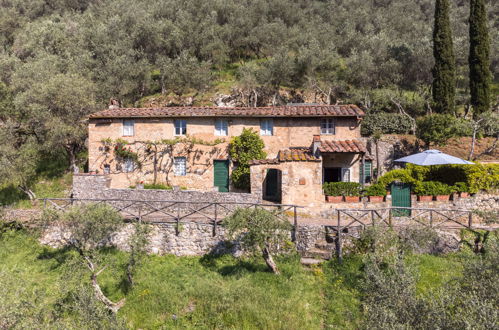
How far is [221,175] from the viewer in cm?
1912

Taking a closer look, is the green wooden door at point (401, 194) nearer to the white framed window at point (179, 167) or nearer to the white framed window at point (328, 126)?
the white framed window at point (328, 126)

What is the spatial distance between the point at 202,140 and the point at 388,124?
14768 mm

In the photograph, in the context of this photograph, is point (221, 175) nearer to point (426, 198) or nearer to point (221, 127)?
point (221, 127)

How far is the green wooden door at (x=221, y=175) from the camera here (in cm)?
1905

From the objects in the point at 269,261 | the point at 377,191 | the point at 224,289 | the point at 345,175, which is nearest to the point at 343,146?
the point at 345,175

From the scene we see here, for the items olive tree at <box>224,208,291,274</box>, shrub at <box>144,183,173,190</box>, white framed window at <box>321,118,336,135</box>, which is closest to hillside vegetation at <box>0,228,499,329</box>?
olive tree at <box>224,208,291,274</box>

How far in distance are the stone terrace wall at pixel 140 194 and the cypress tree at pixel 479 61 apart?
71.1 feet

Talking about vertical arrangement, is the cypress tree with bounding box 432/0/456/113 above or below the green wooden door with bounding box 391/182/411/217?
above

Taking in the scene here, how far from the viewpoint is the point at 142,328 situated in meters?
9.37

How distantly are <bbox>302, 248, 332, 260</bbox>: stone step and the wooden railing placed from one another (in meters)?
0.82

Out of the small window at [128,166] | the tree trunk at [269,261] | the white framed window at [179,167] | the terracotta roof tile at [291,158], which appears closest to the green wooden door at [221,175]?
the white framed window at [179,167]

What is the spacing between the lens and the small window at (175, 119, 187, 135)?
19.3m

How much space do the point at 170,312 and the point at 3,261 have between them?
334 inches

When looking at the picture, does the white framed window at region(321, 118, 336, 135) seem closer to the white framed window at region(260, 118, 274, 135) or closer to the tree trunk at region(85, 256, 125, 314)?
the white framed window at region(260, 118, 274, 135)
